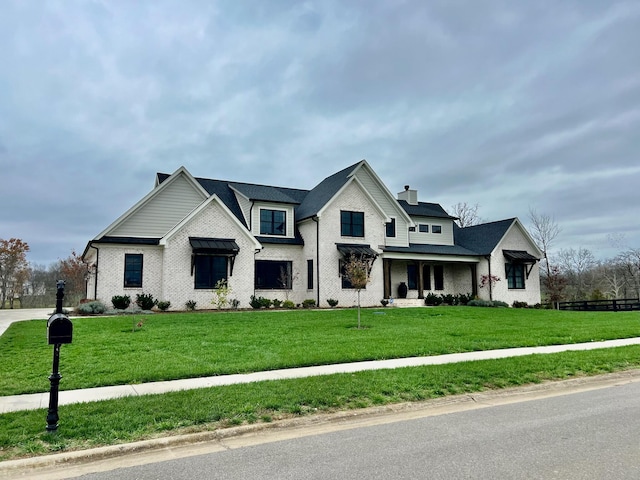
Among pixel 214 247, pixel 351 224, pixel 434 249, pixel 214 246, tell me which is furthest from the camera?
pixel 434 249

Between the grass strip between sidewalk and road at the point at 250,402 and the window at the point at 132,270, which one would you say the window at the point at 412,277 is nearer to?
the window at the point at 132,270

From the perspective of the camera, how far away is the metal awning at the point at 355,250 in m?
28.0

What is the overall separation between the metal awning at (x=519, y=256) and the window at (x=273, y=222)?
15.8 meters

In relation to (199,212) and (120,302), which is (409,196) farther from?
(120,302)

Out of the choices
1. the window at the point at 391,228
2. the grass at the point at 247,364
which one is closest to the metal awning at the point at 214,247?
the grass at the point at 247,364

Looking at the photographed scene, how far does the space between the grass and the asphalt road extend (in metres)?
0.98

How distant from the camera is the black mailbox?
6047 mm

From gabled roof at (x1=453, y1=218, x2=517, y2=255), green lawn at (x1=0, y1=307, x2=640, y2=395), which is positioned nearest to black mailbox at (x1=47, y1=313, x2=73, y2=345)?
green lawn at (x1=0, y1=307, x2=640, y2=395)

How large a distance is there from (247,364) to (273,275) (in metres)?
18.5

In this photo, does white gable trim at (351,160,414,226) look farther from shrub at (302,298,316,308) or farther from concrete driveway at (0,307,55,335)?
concrete driveway at (0,307,55,335)

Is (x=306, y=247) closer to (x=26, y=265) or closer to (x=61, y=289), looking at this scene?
(x=61, y=289)

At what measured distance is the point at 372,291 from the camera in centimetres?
2927

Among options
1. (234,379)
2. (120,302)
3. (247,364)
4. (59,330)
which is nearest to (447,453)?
(234,379)

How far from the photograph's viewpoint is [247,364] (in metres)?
9.98
